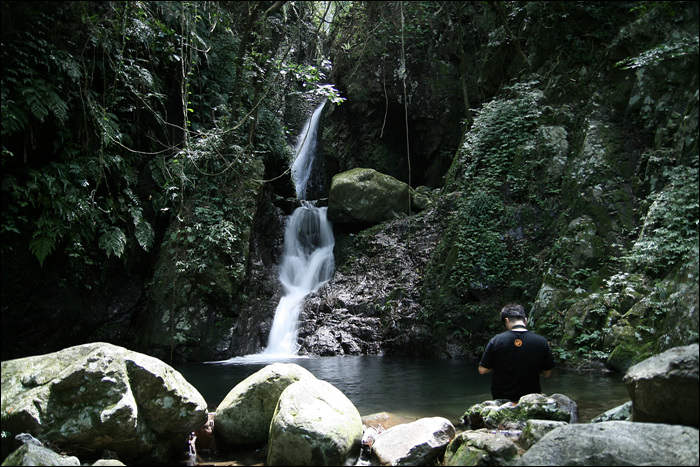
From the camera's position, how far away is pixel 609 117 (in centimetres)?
908

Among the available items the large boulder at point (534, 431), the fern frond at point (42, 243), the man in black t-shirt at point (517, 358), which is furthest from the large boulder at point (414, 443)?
the fern frond at point (42, 243)

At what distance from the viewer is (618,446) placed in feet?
8.93

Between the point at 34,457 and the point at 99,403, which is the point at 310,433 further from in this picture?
the point at 34,457

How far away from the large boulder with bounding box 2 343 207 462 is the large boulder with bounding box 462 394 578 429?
2.79 metres

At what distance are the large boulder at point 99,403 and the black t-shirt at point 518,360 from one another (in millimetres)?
2972

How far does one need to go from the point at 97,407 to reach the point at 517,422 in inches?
145

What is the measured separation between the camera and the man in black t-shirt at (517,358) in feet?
14.5

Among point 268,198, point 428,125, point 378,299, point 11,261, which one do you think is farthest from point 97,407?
point 428,125

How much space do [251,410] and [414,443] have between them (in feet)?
5.52

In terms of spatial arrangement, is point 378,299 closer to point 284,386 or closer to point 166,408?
point 284,386

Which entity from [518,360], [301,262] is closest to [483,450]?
[518,360]

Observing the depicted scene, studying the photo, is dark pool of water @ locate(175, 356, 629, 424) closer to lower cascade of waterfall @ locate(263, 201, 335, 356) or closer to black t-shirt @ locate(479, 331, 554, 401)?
black t-shirt @ locate(479, 331, 554, 401)

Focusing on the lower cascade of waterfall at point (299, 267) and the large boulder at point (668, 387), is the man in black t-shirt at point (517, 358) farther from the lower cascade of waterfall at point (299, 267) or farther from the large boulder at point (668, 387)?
the lower cascade of waterfall at point (299, 267)

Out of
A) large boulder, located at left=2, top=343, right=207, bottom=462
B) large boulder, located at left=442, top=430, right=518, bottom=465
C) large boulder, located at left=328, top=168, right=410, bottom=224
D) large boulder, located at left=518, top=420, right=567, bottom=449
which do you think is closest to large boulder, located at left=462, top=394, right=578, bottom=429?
large boulder, located at left=518, top=420, right=567, bottom=449
